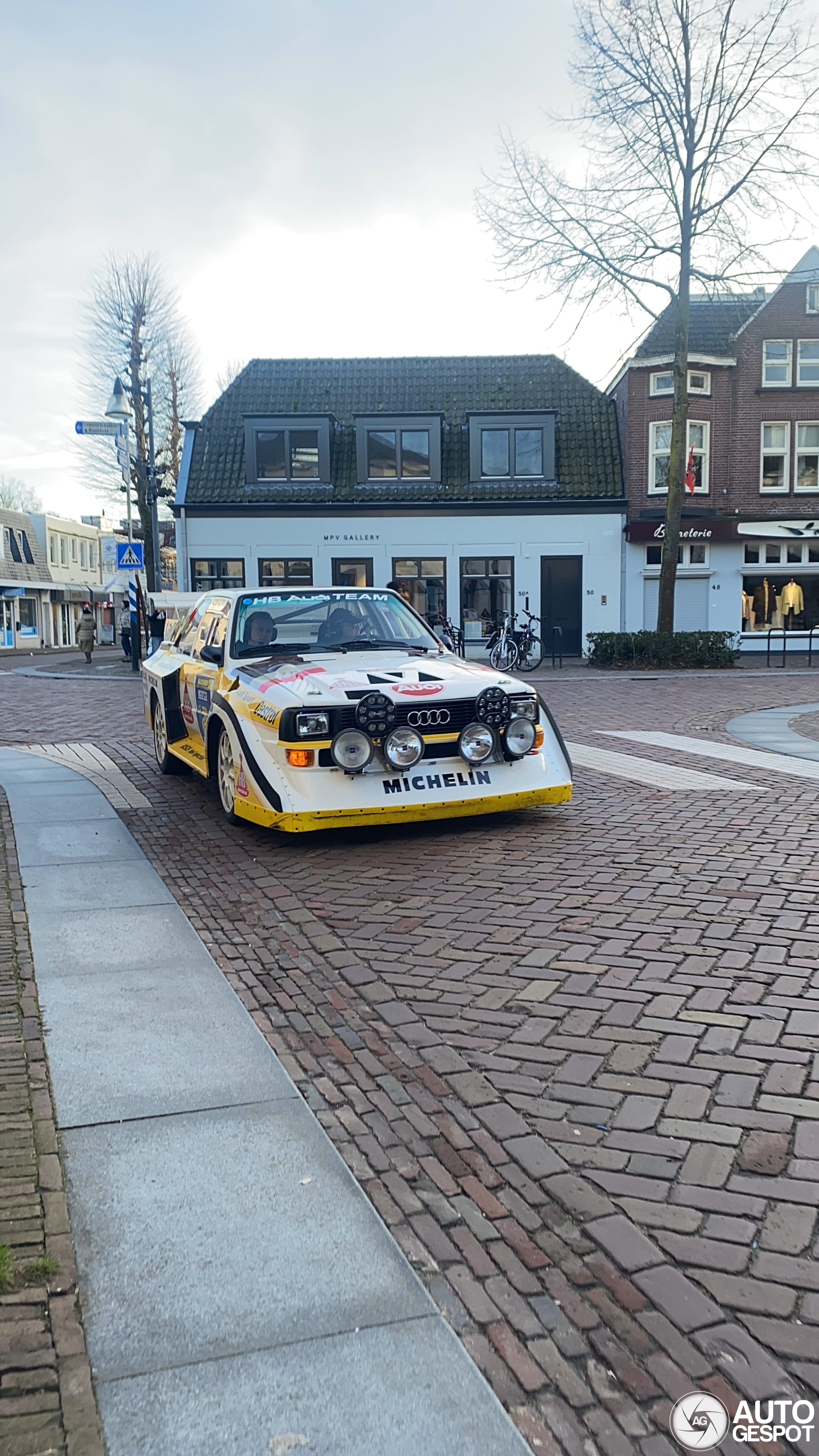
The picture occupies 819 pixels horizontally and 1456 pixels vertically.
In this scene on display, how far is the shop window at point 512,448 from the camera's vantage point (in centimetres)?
3152

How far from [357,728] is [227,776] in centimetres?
130

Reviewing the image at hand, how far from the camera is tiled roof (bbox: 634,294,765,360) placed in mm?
30641

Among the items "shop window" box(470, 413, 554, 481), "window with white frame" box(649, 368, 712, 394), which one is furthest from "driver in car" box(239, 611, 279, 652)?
"window with white frame" box(649, 368, 712, 394)

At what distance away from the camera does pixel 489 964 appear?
14.8ft

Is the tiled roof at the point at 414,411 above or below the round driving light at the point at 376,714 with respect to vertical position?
above

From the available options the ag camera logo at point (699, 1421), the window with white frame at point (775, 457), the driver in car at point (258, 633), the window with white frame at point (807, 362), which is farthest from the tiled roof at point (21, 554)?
the ag camera logo at point (699, 1421)

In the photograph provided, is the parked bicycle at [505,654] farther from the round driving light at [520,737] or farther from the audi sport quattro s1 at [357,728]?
the round driving light at [520,737]

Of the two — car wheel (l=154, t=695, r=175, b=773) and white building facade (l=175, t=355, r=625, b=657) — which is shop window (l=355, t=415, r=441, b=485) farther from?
car wheel (l=154, t=695, r=175, b=773)

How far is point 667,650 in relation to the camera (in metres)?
24.7

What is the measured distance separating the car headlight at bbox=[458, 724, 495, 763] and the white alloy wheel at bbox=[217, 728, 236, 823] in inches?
58.4

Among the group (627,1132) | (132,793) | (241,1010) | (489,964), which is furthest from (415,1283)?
(132,793)

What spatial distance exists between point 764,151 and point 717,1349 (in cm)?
2538

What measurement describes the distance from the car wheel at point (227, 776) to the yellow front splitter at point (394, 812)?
13 cm

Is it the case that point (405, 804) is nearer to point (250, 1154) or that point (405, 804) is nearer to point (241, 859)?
point (241, 859)
